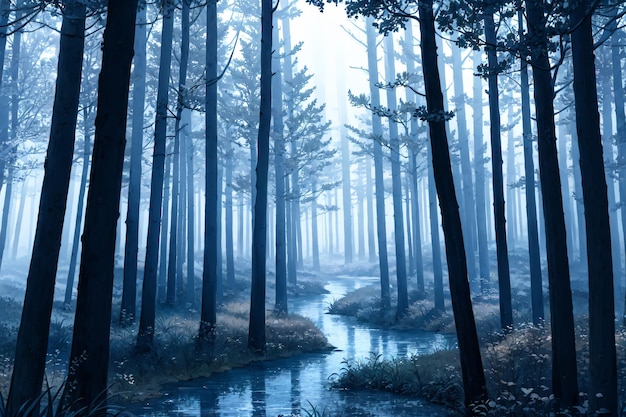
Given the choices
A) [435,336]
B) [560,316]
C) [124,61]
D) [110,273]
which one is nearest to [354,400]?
[560,316]

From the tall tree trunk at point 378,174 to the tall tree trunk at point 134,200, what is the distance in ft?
30.0

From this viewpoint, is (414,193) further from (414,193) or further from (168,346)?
(168,346)

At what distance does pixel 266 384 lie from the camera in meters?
11.2

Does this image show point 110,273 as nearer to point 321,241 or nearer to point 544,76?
point 544,76

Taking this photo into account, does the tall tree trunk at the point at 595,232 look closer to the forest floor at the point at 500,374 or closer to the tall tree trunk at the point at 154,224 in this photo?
the forest floor at the point at 500,374

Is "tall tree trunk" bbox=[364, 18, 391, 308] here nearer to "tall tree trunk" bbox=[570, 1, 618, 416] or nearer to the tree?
the tree

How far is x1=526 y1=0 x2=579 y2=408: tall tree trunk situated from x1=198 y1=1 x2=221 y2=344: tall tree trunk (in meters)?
8.72

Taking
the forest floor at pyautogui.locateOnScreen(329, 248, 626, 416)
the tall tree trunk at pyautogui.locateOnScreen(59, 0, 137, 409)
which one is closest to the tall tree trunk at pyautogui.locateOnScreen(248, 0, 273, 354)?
the forest floor at pyautogui.locateOnScreen(329, 248, 626, 416)

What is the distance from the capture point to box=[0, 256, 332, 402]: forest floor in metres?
10.5

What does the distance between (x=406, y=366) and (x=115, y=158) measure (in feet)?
25.2

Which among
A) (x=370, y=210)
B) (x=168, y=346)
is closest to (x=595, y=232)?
(x=168, y=346)

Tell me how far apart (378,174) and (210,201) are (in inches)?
492

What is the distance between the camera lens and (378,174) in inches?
1020

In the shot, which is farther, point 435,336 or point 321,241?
point 321,241
